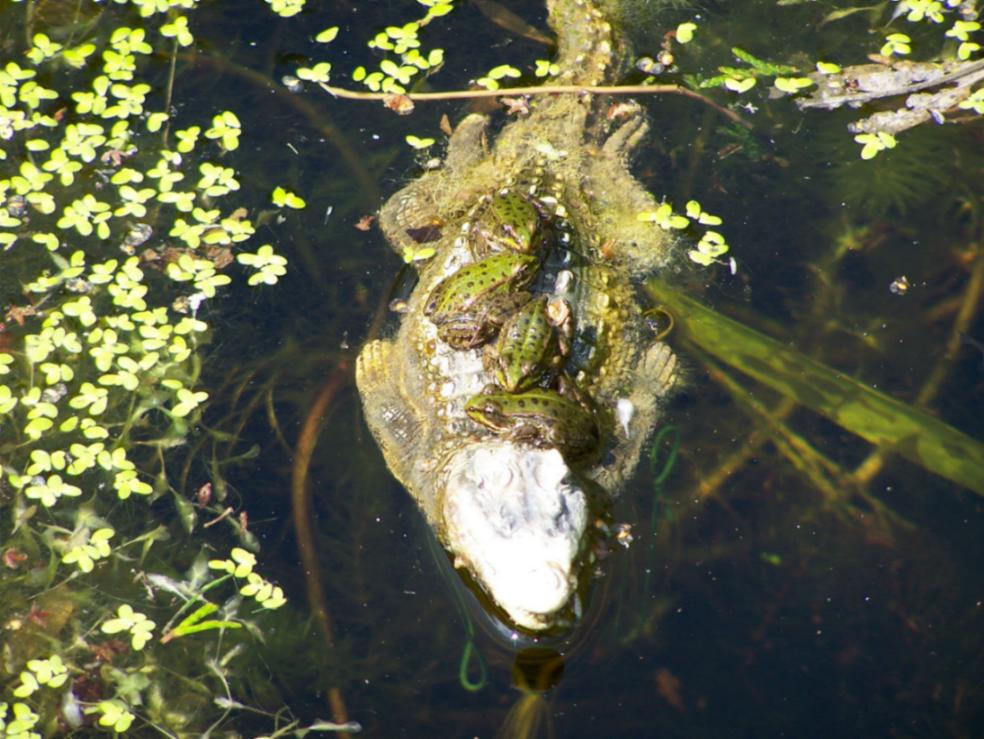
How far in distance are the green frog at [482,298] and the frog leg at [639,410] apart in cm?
80

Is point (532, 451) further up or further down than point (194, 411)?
further up

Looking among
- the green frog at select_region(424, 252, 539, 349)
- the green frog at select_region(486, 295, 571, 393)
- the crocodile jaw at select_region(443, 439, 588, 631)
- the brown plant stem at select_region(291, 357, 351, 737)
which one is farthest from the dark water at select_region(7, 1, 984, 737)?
the green frog at select_region(486, 295, 571, 393)

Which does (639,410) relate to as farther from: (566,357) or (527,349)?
(527,349)

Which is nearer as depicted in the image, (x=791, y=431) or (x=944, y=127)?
(x=791, y=431)

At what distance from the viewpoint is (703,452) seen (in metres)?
4.78

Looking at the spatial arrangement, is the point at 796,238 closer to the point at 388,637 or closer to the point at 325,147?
the point at 325,147

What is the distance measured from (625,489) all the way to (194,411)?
222 cm

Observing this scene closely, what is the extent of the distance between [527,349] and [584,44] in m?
2.33

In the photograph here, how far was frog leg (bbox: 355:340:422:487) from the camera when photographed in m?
4.81

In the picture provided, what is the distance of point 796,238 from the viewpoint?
5.33m

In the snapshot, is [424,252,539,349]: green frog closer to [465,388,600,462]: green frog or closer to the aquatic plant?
[465,388,600,462]: green frog

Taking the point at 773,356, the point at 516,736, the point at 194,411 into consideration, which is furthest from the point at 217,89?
the point at 516,736

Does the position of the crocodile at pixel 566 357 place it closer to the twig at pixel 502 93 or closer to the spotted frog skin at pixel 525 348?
the twig at pixel 502 93

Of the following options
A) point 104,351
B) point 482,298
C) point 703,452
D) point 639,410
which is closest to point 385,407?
point 482,298
